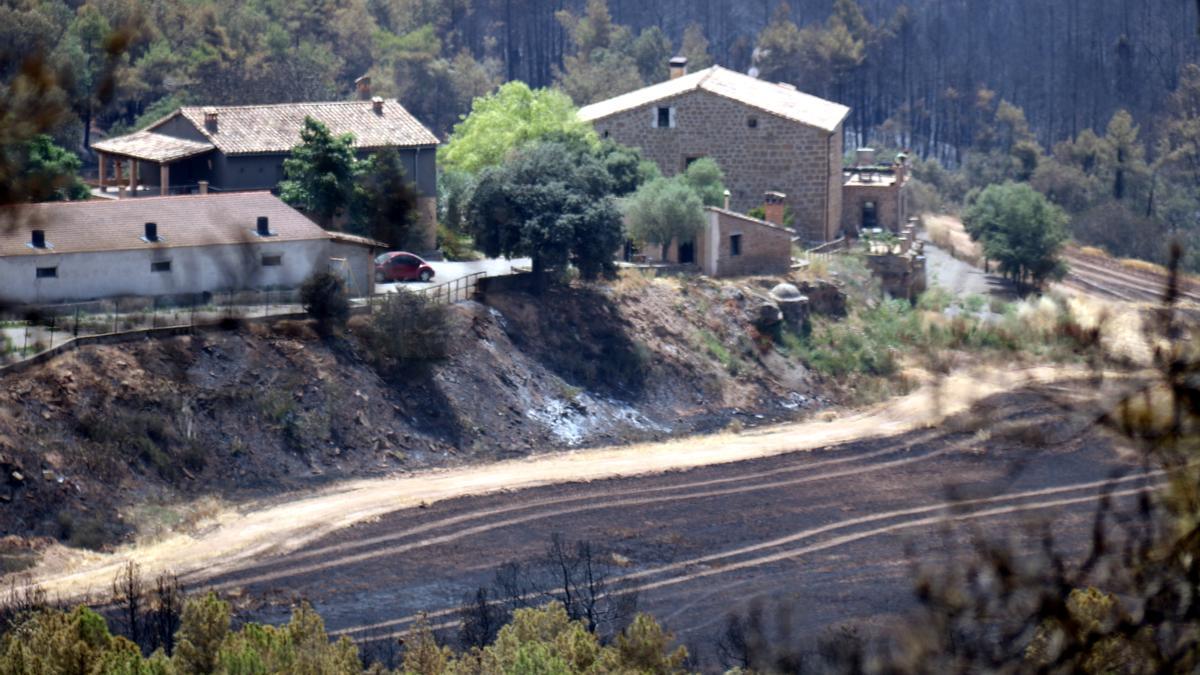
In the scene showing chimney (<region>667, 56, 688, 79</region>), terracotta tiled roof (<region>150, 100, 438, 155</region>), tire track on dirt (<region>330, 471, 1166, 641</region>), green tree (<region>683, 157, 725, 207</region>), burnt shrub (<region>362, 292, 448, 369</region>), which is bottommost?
tire track on dirt (<region>330, 471, 1166, 641</region>)

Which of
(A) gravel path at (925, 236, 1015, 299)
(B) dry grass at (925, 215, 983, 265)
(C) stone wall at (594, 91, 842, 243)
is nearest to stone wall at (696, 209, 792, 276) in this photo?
(C) stone wall at (594, 91, 842, 243)

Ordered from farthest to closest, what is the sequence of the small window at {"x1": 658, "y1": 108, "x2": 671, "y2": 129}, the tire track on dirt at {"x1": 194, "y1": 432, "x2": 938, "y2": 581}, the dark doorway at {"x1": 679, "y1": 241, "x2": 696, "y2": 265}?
the small window at {"x1": 658, "y1": 108, "x2": 671, "y2": 129}, the dark doorway at {"x1": 679, "y1": 241, "x2": 696, "y2": 265}, the tire track on dirt at {"x1": 194, "y1": 432, "x2": 938, "y2": 581}

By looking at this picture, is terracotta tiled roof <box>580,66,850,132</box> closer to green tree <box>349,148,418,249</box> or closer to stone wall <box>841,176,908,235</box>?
stone wall <box>841,176,908,235</box>

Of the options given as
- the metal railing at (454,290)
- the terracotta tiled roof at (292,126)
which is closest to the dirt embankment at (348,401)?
the metal railing at (454,290)

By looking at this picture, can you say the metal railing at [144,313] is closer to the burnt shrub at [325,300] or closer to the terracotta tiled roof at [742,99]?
the burnt shrub at [325,300]

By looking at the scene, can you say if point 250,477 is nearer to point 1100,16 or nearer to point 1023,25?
point 1100,16
